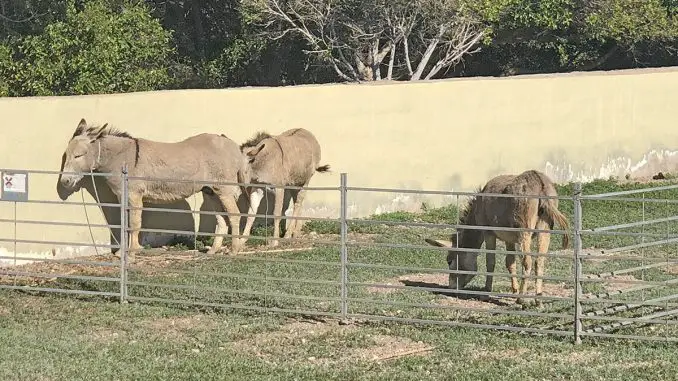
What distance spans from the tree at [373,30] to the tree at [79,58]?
3367 millimetres

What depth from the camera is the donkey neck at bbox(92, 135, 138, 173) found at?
53.4ft

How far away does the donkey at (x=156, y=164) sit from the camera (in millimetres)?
16172

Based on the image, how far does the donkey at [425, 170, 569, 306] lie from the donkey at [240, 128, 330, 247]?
403 cm

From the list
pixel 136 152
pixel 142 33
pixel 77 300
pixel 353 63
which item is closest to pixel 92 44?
pixel 142 33

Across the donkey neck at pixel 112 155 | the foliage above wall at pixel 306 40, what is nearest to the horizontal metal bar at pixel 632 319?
the donkey neck at pixel 112 155

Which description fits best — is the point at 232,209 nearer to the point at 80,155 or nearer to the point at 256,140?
the point at 256,140

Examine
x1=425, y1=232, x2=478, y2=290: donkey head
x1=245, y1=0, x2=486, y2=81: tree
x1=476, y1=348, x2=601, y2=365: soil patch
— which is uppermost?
x1=245, y1=0, x2=486, y2=81: tree

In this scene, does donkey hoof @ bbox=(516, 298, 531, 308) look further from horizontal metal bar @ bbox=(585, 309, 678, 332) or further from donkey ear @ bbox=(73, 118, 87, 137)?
donkey ear @ bbox=(73, 118, 87, 137)

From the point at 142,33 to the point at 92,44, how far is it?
2071mm

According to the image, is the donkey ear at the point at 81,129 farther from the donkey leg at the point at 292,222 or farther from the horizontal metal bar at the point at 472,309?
the horizontal metal bar at the point at 472,309

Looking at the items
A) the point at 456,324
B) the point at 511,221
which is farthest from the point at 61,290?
the point at 511,221

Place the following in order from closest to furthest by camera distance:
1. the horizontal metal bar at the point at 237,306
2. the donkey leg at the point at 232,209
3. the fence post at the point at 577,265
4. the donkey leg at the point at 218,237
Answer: the fence post at the point at 577,265, the horizontal metal bar at the point at 237,306, the donkey leg at the point at 218,237, the donkey leg at the point at 232,209

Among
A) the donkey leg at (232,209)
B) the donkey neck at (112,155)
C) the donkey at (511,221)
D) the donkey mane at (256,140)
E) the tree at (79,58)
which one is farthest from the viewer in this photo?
the tree at (79,58)

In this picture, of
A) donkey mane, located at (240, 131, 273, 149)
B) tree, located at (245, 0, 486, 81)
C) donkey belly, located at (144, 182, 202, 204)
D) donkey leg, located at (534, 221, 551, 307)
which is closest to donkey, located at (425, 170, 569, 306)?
donkey leg, located at (534, 221, 551, 307)
